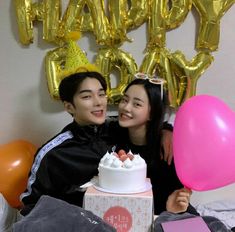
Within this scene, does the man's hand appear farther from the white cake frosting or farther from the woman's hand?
the white cake frosting

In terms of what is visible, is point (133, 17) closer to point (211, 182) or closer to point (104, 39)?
point (104, 39)

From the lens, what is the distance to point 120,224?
3.62 ft

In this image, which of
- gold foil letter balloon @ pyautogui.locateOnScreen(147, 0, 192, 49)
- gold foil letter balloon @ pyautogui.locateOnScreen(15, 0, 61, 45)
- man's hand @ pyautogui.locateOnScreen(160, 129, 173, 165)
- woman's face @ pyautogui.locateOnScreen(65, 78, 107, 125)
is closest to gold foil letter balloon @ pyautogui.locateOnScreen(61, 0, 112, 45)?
gold foil letter balloon @ pyautogui.locateOnScreen(15, 0, 61, 45)

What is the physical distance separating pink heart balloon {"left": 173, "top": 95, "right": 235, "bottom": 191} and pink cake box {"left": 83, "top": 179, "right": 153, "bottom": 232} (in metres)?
0.19

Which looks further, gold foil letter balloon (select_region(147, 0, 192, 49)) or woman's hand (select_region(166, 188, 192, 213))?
gold foil letter balloon (select_region(147, 0, 192, 49))

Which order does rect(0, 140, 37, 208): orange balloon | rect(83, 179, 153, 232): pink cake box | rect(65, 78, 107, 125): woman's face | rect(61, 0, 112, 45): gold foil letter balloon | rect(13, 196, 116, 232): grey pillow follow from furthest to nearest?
rect(61, 0, 112, 45): gold foil letter balloon
rect(0, 140, 37, 208): orange balloon
rect(65, 78, 107, 125): woman's face
rect(83, 179, 153, 232): pink cake box
rect(13, 196, 116, 232): grey pillow

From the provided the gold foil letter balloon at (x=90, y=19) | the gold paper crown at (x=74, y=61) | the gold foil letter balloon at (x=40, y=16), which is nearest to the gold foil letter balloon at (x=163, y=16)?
the gold foil letter balloon at (x=90, y=19)

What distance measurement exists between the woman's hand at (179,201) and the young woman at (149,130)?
0.53 ft

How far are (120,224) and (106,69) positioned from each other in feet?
2.77

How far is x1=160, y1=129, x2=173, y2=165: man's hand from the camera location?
1508mm

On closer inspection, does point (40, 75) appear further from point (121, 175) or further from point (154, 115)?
point (121, 175)

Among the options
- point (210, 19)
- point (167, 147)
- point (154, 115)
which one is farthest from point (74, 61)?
point (210, 19)

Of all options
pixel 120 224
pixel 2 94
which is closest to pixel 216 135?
pixel 120 224

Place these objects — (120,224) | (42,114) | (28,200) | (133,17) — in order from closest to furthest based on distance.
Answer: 1. (120,224)
2. (28,200)
3. (133,17)
4. (42,114)
